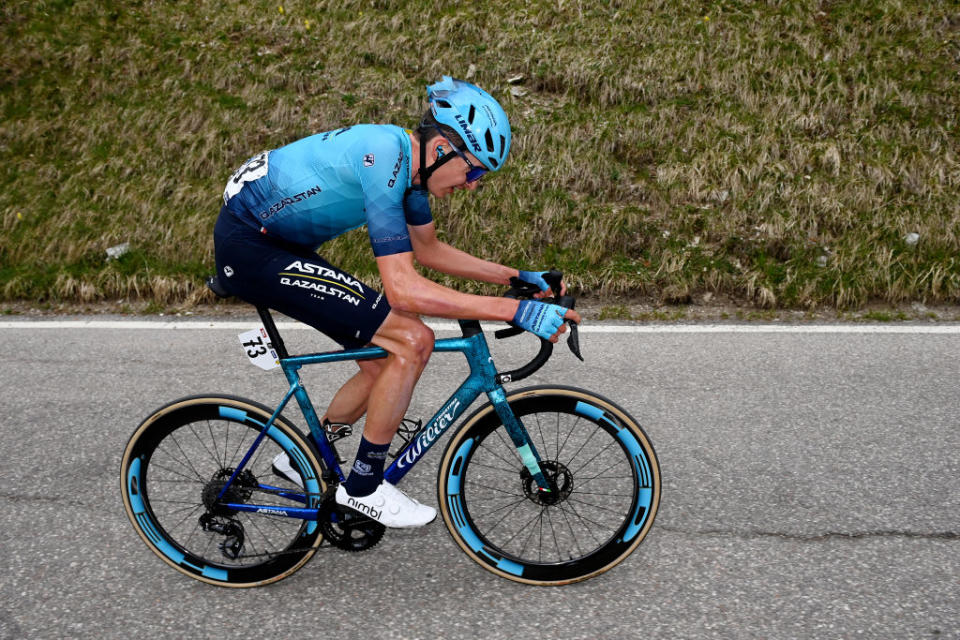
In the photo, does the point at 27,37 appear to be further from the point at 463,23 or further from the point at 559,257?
the point at 559,257

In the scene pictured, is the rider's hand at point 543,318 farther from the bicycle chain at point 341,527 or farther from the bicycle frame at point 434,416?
the bicycle chain at point 341,527

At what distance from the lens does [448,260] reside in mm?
3219

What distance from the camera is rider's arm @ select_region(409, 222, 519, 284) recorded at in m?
3.14

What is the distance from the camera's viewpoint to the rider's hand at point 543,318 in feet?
8.25

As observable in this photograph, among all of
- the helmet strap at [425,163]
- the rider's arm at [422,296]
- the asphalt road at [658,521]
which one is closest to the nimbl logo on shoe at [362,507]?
the asphalt road at [658,521]

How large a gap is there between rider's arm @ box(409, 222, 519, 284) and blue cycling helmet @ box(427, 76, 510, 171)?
552mm

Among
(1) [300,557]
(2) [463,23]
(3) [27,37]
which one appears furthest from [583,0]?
(1) [300,557]

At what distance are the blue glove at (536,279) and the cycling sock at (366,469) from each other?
0.82m

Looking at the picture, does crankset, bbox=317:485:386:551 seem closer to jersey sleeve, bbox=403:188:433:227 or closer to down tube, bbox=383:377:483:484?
down tube, bbox=383:377:483:484

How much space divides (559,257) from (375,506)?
4.07 meters

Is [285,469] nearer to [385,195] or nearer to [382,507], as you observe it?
[382,507]

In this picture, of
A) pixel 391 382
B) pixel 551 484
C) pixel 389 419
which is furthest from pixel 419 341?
pixel 551 484

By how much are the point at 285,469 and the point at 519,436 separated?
0.98 meters

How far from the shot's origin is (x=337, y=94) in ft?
27.6
